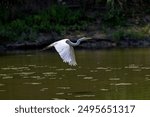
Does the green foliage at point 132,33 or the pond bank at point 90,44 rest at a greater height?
the green foliage at point 132,33

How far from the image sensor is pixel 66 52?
1138 cm

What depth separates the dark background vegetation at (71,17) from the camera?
2872 cm

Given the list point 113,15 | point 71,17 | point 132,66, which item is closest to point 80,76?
point 132,66

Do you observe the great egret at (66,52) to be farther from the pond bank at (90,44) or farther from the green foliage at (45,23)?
the green foliage at (45,23)

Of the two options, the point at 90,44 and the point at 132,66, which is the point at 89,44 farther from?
the point at 132,66

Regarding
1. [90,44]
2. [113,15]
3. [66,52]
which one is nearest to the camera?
[66,52]

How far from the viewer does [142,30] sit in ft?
95.9

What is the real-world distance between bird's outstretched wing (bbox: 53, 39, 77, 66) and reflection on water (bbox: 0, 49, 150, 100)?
73.0 inches

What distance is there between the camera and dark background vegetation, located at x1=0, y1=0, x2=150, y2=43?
28.7 metres

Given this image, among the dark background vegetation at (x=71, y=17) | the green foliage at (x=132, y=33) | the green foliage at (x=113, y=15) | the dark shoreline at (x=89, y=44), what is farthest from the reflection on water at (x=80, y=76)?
the green foliage at (x=113, y=15)

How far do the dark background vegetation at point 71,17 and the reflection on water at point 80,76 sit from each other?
184 inches

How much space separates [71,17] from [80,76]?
1349 centimetres

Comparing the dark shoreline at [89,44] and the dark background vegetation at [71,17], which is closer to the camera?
the dark shoreline at [89,44]

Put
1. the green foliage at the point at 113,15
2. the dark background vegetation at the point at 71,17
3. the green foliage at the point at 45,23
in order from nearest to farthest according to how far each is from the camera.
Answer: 1. the green foliage at the point at 45,23
2. the dark background vegetation at the point at 71,17
3. the green foliage at the point at 113,15
